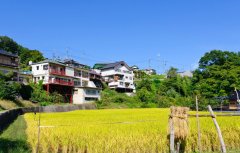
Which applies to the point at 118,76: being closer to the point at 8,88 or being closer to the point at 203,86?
the point at 203,86

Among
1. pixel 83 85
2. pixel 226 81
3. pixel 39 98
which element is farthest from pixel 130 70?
pixel 39 98

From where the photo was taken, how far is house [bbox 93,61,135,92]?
67125mm

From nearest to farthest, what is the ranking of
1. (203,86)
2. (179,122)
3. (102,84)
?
1. (179,122)
2. (203,86)
3. (102,84)

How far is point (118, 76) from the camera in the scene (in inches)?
2662

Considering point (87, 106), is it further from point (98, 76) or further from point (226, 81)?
point (226, 81)

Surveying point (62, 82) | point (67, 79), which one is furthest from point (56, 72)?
point (67, 79)

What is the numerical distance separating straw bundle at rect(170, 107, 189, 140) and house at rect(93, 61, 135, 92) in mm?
56367

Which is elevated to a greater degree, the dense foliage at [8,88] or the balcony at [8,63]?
the balcony at [8,63]

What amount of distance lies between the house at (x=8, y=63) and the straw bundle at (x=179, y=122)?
38.8 meters

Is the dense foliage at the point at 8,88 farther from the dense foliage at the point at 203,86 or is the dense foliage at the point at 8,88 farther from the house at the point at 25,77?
the dense foliage at the point at 203,86

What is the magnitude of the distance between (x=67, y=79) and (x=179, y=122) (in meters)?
46.8

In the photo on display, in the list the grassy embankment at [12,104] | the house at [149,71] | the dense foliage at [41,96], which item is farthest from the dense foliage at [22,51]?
the house at [149,71]

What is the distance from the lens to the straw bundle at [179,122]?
9891 millimetres

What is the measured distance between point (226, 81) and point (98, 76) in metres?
27.2
